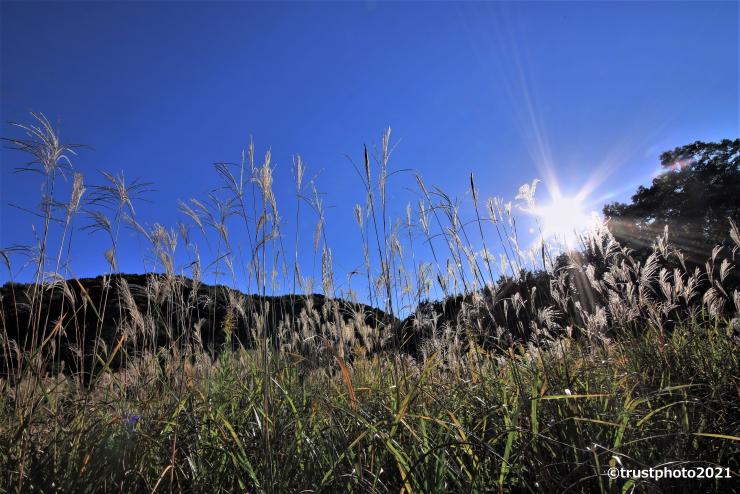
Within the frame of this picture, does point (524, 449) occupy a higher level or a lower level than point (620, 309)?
lower

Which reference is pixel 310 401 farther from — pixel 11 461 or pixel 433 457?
pixel 11 461

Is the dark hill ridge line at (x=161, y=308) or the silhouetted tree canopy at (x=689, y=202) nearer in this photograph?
the dark hill ridge line at (x=161, y=308)

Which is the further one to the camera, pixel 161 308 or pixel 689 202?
pixel 689 202

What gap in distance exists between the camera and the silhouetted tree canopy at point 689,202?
38.5 feet

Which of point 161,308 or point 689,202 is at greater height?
point 689,202

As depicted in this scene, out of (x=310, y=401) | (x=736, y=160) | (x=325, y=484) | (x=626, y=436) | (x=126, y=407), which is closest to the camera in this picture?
(x=325, y=484)

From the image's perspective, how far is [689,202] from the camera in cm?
1280

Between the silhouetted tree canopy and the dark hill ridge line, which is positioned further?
the silhouetted tree canopy

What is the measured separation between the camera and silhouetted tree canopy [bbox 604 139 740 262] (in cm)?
1174

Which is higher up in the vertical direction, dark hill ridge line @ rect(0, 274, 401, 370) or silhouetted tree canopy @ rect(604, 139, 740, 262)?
silhouetted tree canopy @ rect(604, 139, 740, 262)

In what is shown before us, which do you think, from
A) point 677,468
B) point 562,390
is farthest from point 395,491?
point 677,468

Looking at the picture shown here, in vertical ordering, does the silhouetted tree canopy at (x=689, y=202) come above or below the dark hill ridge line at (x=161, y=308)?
above

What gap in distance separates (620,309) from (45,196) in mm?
3960

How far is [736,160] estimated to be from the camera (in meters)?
12.7
